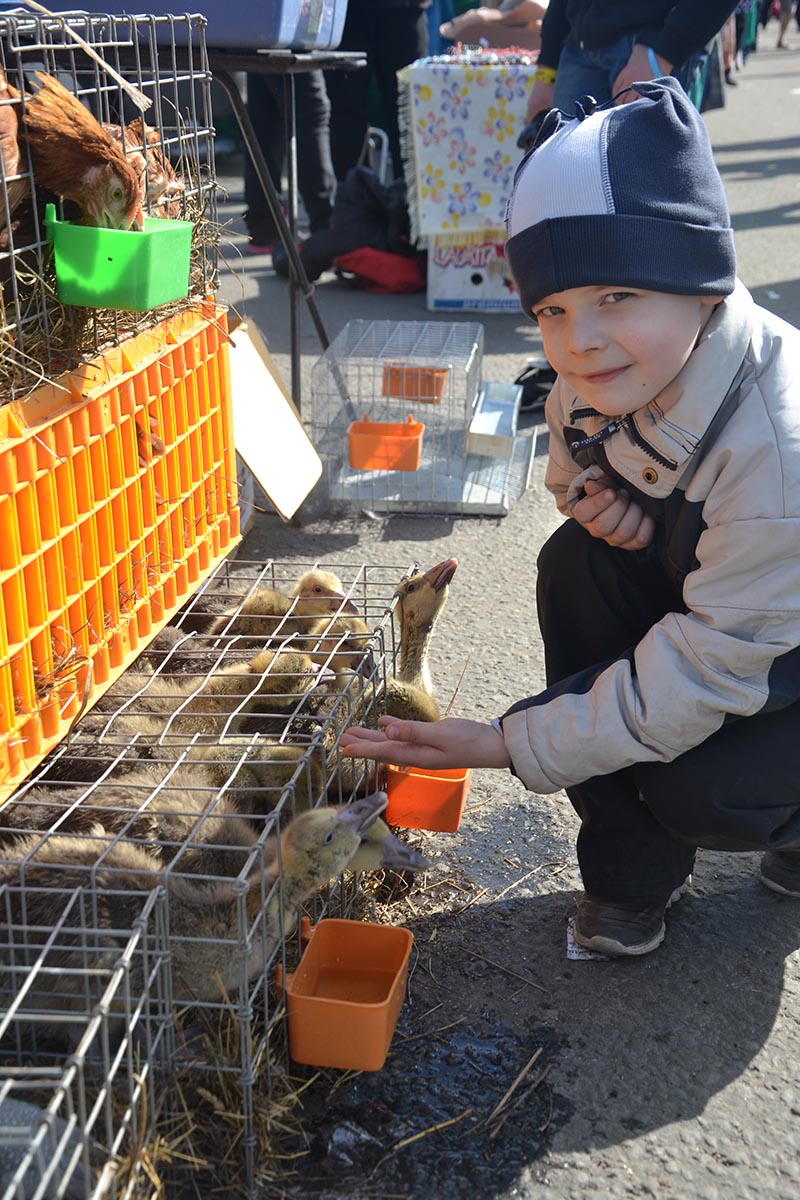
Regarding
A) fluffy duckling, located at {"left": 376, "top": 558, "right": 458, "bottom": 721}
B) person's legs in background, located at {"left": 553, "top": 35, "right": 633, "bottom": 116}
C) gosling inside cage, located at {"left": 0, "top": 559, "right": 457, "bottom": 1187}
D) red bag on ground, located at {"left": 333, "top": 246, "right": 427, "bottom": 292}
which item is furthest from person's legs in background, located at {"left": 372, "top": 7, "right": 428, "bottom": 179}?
gosling inside cage, located at {"left": 0, "top": 559, "right": 457, "bottom": 1187}

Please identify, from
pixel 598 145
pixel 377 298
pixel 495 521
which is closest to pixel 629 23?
pixel 495 521

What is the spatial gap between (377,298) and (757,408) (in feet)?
21.9

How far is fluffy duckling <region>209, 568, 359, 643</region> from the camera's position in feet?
11.4

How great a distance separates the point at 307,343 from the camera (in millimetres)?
7301

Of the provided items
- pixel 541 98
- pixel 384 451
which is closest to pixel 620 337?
pixel 384 451

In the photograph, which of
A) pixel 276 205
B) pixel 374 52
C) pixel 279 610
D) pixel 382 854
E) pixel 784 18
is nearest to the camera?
pixel 382 854

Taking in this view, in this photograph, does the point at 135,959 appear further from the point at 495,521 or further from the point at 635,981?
the point at 495,521

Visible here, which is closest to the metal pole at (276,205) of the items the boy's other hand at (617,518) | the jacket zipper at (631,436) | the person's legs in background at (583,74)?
the person's legs in background at (583,74)

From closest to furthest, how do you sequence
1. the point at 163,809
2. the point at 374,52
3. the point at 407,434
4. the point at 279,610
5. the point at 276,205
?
the point at 163,809 < the point at 279,610 < the point at 276,205 < the point at 407,434 < the point at 374,52

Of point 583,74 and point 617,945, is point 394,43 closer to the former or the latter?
point 583,74

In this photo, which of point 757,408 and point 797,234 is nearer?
point 757,408

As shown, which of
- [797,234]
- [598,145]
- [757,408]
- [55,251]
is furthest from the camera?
[797,234]

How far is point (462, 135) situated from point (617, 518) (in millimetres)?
6091

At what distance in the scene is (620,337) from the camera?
2.18 meters
